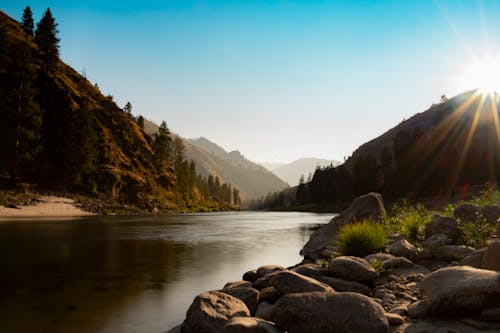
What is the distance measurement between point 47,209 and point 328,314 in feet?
213

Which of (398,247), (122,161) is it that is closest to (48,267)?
(398,247)

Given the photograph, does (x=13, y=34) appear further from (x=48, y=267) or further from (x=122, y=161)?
(x=48, y=267)

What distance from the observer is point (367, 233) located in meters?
14.9

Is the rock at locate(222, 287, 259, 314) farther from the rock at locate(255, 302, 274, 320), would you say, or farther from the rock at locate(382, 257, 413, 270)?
the rock at locate(382, 257, 413, 270)

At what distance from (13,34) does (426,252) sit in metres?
128

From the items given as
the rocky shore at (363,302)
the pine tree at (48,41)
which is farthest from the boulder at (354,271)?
the pine tree at (48,41)

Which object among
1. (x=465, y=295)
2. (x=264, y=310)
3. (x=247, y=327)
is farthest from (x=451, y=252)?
(x=247, y=327)

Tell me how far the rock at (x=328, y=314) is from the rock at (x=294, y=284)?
5.48ft

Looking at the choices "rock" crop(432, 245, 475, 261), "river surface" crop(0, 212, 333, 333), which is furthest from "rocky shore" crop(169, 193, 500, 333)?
"rock" crop(432, 245, 475, 261)

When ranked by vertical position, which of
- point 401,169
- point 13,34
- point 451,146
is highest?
point 13,34

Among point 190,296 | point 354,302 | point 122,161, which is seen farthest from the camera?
point 122,161

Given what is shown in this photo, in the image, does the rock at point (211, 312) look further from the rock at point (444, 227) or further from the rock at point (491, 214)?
the rock at point (491, 214)

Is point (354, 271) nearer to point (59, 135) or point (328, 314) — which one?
point (328, 314)

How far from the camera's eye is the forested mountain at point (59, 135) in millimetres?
72950
